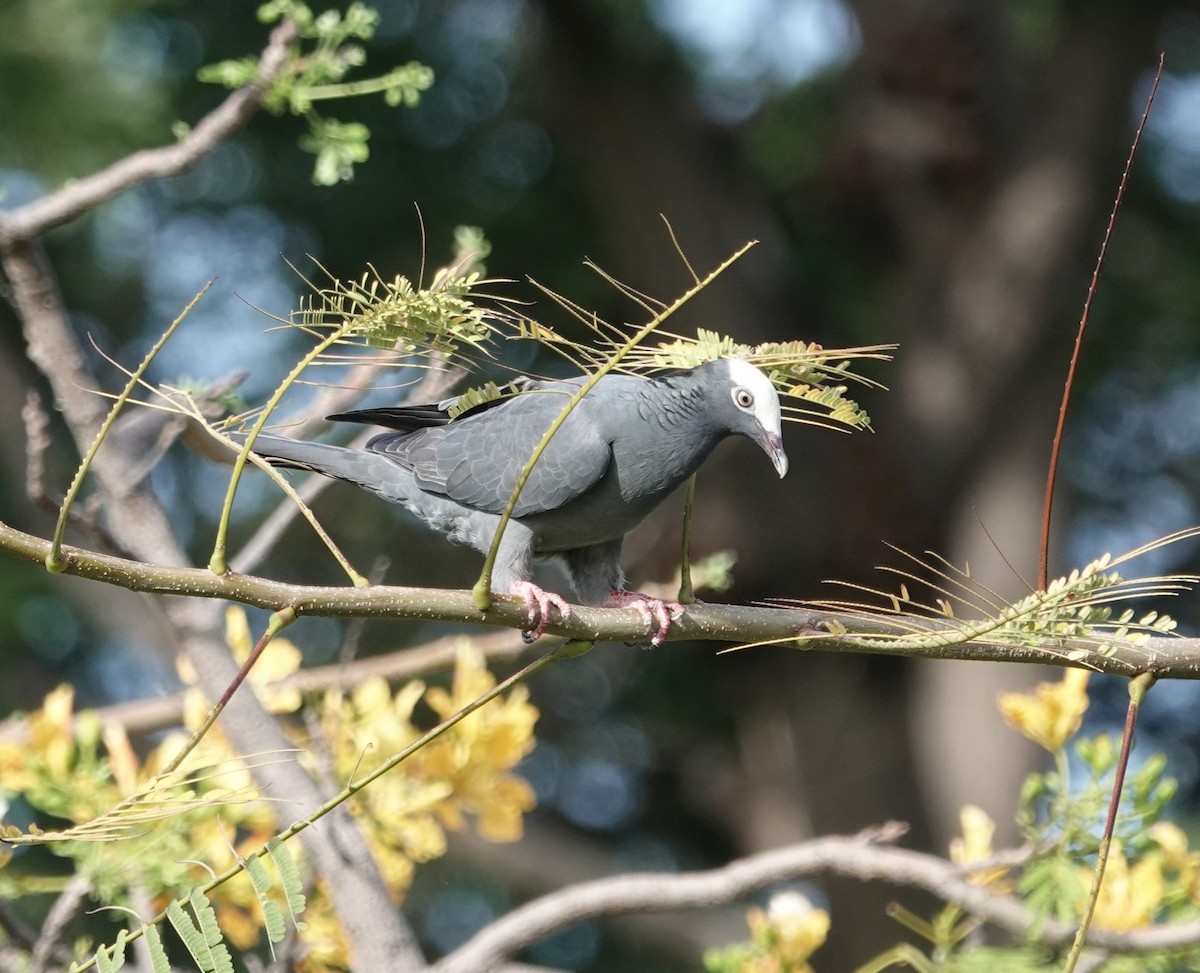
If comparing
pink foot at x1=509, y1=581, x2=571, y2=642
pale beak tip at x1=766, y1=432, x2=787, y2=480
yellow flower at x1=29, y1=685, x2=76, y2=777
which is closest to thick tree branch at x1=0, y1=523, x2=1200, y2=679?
pink foot at x1=509, y1=581, x2=571, y2=642

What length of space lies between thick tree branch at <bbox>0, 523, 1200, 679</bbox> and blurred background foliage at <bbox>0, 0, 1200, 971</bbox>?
439cm

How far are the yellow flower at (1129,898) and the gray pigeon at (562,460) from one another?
0.99 meters

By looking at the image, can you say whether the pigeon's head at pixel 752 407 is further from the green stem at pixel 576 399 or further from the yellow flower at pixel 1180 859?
the yellow flower at pixel 1180 859

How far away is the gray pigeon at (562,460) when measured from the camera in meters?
2.29

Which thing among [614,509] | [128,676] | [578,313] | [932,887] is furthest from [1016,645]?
[128,676]

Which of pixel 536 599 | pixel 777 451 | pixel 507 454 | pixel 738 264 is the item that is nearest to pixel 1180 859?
pixel 777 451

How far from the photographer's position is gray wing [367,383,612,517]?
244 cm

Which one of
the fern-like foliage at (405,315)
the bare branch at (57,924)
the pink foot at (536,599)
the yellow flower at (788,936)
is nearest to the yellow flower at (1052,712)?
the yellow flower at (788,936)

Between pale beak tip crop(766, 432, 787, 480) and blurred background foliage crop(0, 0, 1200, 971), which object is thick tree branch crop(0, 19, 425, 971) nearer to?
pale beak tip crop(766, 432, 787, 480)

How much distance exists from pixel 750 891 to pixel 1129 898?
A: 2.48 feet

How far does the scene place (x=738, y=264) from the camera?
20.2 feet

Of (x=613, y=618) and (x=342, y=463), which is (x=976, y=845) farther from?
(x=342, y=463)

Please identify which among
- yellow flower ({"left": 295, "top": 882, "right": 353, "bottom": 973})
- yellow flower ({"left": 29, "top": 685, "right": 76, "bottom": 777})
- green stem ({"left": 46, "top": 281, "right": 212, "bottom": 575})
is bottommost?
yellow flower ({"left": 295, "top": 882, "right": 353, "bottom": 973})

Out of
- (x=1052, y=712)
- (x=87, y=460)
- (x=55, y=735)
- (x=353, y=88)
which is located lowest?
(x=55, y=735)
